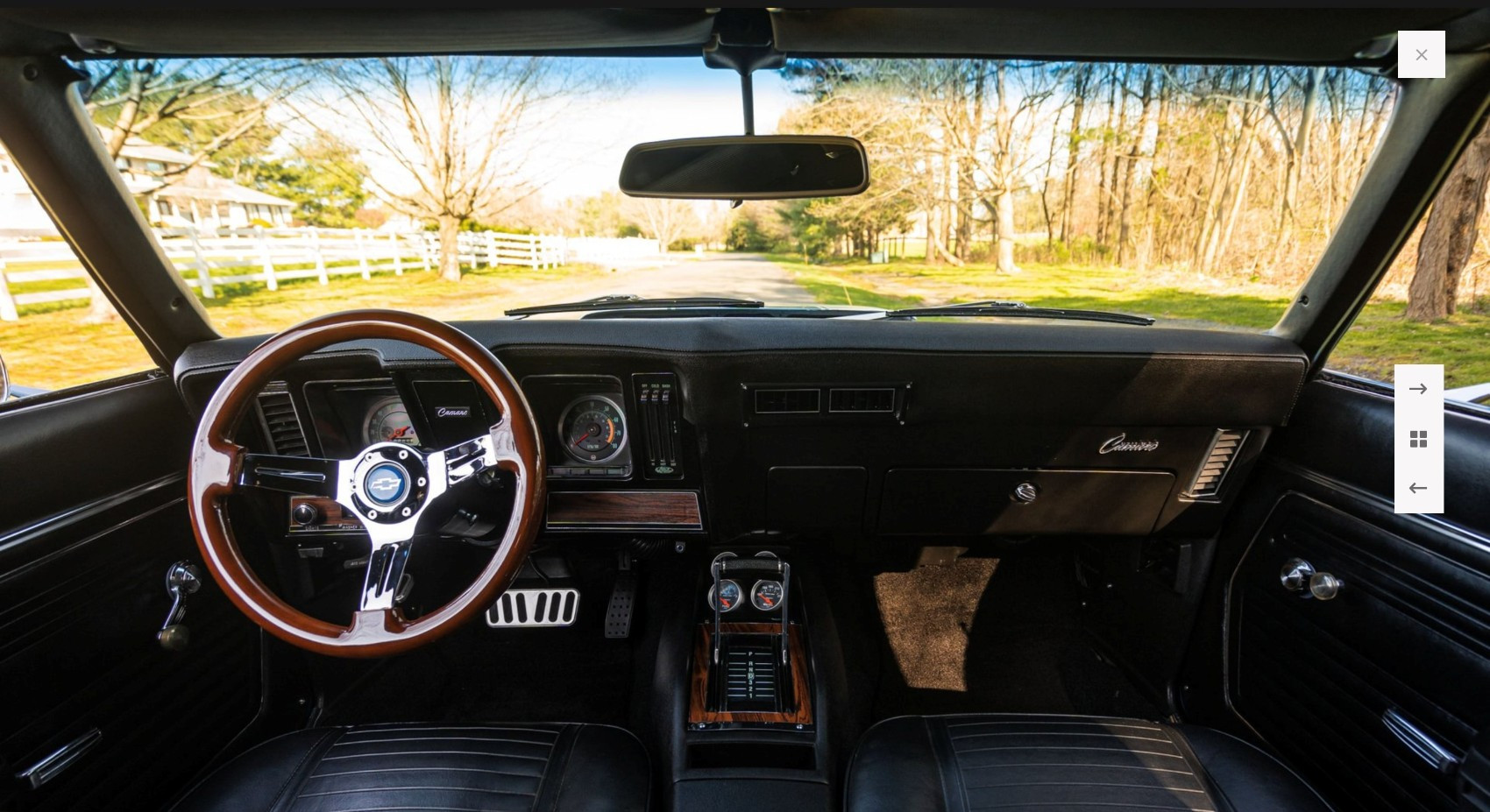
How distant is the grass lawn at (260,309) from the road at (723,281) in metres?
0.17

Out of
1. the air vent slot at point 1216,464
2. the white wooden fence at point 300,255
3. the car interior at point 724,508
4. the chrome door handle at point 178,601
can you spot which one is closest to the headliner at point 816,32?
the car interior at point 724,508

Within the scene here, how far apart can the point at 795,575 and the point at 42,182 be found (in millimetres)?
2653

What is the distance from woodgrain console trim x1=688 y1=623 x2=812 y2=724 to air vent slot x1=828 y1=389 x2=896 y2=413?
0.85 metres

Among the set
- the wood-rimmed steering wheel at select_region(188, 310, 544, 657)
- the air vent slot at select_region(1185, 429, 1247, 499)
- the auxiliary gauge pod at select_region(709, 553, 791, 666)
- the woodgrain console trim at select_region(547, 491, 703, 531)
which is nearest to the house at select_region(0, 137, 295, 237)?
the wood-rimmed steering wheel at select_region(188, 310, 544, 657)

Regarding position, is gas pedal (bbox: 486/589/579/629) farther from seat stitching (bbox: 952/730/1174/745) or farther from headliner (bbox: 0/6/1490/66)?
headliner (bbox: 0/6/1490/66)

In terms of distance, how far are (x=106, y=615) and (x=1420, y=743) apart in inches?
131

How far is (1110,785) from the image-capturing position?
166 centimetres

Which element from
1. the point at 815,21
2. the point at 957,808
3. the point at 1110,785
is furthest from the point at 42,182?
the point at 1110,785

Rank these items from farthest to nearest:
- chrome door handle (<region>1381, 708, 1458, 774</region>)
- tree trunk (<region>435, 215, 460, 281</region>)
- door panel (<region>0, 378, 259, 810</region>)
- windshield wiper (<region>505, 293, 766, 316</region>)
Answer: tree trunk (<region>435, 215, 460, 281</region>) → windshield wiper (<region>505, 293, 766, 316</region>) → door panel (<region>0, 378, 259, 810</region>) → chrome door handle (<region>1381, 708, 1458, 774</region>)

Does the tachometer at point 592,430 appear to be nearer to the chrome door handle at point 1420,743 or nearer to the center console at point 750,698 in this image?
the center console at point 750,698

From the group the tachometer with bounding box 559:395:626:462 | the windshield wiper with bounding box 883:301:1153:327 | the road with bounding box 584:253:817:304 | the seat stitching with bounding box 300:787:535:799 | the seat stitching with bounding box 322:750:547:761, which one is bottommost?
the seat stitching with bounding box 300:787:535:799

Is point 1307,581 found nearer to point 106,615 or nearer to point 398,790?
point 398,790

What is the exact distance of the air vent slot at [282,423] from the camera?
2.18 meters

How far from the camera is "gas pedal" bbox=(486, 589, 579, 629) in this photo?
109 inches
